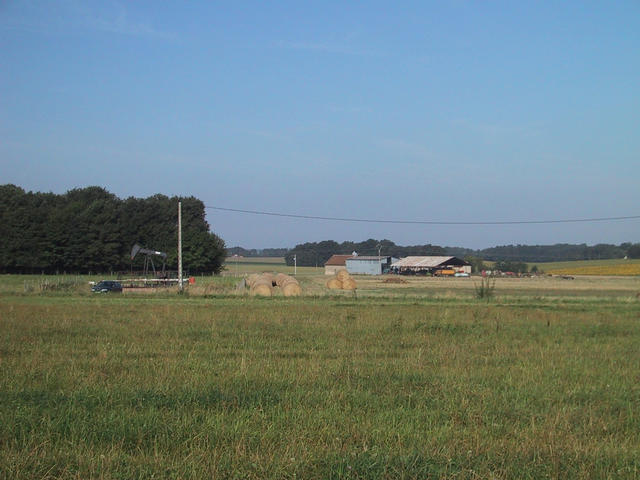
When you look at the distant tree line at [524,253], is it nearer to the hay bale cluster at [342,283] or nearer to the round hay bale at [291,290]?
the hay bale cluster at [342,283]

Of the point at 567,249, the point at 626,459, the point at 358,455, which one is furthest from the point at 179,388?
the point at 567,249

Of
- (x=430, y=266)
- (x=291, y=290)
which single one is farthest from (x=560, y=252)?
(x=291, y=290)

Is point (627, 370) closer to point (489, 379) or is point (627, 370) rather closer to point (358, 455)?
point (489, 379)

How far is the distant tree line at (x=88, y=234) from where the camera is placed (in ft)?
278

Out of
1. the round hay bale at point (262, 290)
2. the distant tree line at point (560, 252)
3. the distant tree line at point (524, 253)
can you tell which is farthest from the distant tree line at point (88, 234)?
the distant tree line at point (560, 252)

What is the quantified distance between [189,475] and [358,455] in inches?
65.5

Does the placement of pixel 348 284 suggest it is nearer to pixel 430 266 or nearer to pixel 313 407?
pixel 313 407

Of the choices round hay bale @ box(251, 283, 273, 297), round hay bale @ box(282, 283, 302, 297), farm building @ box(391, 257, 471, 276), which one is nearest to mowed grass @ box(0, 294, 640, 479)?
round hay bale @ box(251, 283, 273, 297)

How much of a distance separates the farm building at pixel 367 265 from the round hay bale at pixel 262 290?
288 ft

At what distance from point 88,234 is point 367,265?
63635 mm

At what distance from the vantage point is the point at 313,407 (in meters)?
8.39

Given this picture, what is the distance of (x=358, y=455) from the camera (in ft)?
20.6

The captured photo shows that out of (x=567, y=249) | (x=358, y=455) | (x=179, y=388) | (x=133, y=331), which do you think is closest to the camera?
(x=358, y=455)

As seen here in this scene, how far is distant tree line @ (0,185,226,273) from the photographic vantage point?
84.8 m
